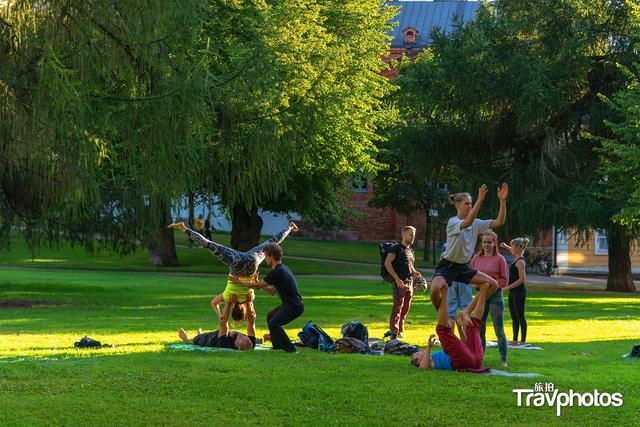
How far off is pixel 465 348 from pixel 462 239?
123 cm

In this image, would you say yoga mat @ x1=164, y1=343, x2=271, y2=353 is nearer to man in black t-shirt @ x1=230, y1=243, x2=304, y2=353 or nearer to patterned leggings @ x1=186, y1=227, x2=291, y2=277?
man in black t-shirt @ x1=230, y1=243, x2=304, y2=353

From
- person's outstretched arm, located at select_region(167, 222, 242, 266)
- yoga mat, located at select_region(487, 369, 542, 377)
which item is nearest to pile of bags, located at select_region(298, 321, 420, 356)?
person's outstretched arm, located at select_region(167, 222, 242, 266)

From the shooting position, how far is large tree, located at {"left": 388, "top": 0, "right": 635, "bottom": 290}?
3772cm

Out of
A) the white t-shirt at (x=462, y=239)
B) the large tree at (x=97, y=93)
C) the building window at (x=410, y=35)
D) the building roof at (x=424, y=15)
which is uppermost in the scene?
the building roof at (x=424, y=15)

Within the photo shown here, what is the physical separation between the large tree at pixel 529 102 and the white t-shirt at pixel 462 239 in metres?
24.4

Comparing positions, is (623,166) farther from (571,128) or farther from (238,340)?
(238,340)

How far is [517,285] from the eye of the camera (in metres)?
17.5

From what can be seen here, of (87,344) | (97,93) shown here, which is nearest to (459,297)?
(87,344)

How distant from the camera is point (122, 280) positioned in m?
39.5

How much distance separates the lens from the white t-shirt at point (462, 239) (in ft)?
42.0

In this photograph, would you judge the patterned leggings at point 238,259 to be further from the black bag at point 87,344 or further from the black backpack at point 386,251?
the black backpack at point 386,251

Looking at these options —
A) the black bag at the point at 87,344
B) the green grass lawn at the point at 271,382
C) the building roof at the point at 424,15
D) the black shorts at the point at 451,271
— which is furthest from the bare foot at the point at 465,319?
the building roof at the point at 424,15

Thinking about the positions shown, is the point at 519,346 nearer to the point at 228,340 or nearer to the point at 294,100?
the point at 228,340

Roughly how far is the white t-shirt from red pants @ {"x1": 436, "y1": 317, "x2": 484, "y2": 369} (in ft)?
2.41
